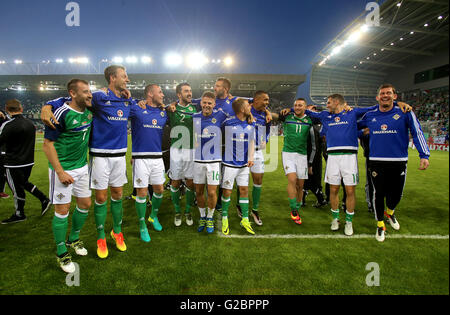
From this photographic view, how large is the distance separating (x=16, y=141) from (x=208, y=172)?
12.4 ft

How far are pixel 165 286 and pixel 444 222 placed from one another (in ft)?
16.8

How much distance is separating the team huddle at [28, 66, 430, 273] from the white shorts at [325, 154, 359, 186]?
16 millimetres

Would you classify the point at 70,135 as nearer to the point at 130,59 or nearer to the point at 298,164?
the point at 298,164

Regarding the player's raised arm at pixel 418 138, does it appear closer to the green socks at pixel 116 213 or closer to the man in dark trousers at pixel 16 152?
the green socks at pixel 116 213

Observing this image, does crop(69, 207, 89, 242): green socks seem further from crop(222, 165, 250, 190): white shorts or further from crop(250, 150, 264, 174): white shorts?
crop(250, 150, 264, 174): white shorts

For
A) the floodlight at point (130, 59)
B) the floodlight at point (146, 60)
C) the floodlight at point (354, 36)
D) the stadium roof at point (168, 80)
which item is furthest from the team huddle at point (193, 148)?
the floodlight at point (130, 59)

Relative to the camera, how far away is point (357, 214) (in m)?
4.81

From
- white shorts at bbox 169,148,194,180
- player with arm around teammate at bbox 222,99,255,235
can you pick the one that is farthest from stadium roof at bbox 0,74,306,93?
player with arm around teammate at bbox 222,99,255,235

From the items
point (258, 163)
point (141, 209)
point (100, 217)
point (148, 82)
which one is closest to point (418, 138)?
point (258, 163)

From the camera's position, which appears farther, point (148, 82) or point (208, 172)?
point (148, 82)

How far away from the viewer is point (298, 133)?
4.44m

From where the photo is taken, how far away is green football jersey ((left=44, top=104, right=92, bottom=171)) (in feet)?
9.11
